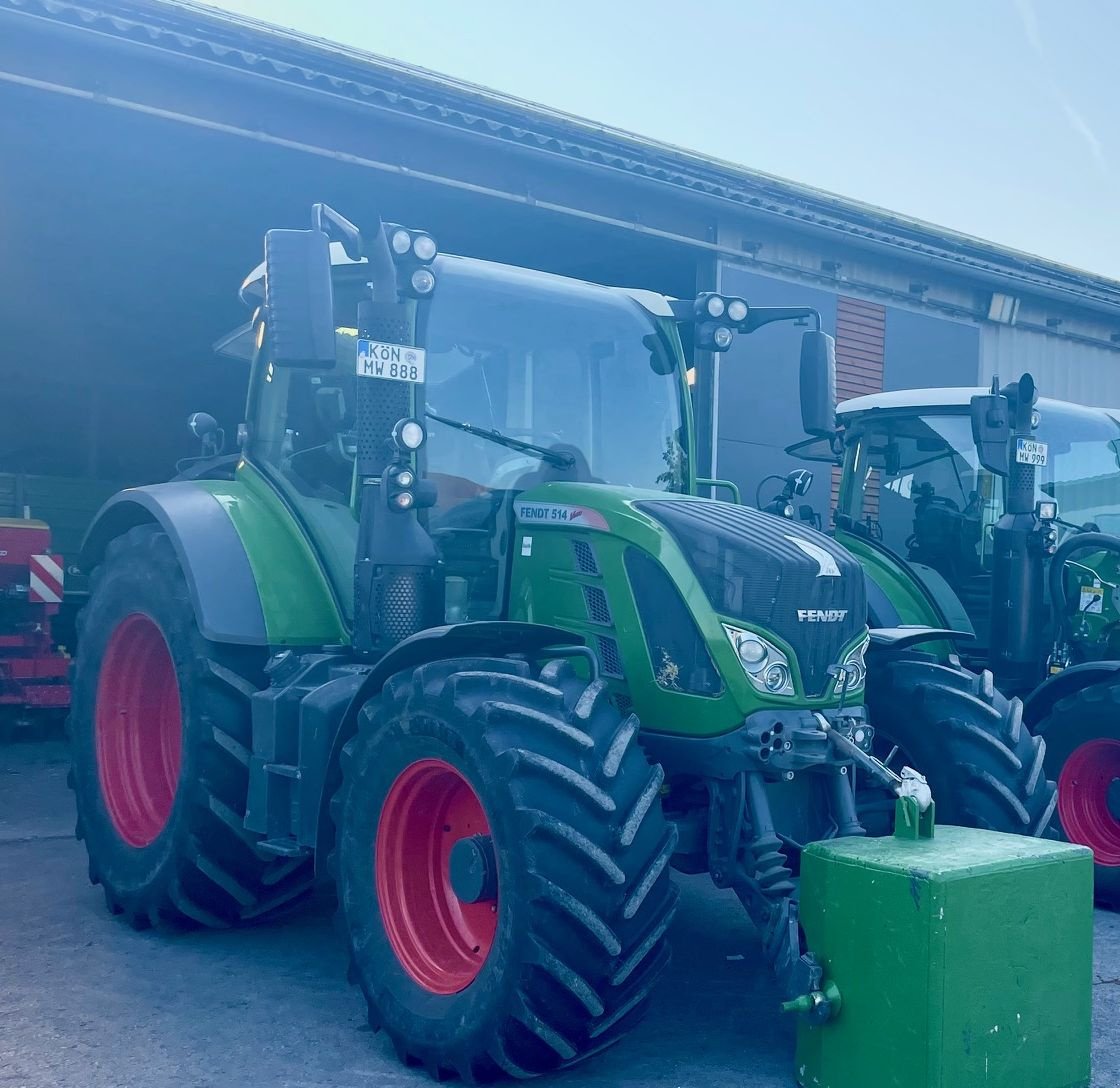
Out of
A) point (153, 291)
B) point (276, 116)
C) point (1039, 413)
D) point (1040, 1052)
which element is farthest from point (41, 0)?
point (153, 291)

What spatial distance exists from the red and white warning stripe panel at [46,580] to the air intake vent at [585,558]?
6.81m

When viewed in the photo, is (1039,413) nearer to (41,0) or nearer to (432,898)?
(432,898)

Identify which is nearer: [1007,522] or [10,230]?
[1007,522]

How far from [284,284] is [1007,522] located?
3865 mm

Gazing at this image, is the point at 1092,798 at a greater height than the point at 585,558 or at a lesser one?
lesser

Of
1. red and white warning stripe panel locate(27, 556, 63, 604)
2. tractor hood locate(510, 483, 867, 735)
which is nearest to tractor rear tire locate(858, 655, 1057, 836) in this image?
tractor hood locate(510, 483, 867, 735)

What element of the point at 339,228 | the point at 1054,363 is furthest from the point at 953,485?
the point at 1054,363

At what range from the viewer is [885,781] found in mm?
3529

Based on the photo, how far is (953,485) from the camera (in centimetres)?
658

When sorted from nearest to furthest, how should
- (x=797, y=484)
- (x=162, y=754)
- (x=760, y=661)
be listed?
(x=760, y=661), (x=162, y=754), (x=797, y=484)

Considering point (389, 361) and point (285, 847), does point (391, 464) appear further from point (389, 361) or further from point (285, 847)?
point (285, 847)

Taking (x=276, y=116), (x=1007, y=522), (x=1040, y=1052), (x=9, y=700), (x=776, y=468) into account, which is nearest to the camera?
(x=1040, y=1052)

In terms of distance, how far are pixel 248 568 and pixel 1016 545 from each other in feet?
11.8

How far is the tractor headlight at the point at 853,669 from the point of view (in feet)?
12.5
